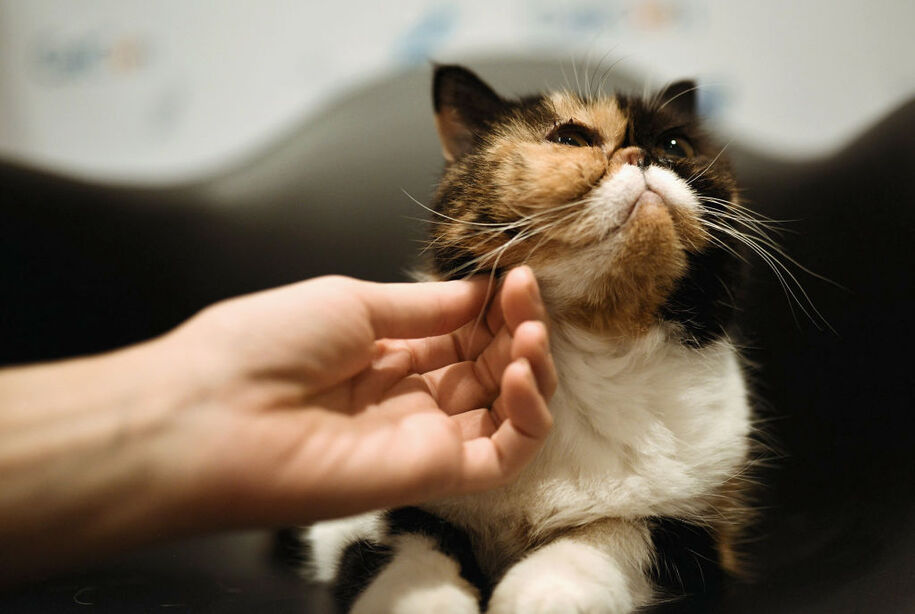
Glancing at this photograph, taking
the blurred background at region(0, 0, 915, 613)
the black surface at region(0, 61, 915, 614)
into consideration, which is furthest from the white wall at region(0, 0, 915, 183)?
the black surface at region(0, 61, 915, 614)

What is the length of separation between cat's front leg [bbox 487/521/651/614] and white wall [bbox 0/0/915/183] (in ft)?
4.15

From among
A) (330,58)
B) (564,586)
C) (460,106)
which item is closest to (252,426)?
(564,586)

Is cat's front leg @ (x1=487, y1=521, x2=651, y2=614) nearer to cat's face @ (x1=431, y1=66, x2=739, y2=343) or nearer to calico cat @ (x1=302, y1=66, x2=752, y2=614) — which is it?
calico cat @ (x1=302, y1=66, x2=752, y2=614)

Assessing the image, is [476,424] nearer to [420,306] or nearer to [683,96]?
[420,306]

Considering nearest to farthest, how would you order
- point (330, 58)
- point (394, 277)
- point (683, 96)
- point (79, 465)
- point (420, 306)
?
1. point (79, 465)
2. point (420, 306)
3. point (683, 96)
4. point (394, 277)
5. point (330, 58)

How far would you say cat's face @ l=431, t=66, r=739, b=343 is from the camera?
2.56 feet

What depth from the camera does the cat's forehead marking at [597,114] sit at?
901 millimetres

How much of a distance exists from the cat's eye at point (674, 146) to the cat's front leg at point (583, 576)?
573 millimetres

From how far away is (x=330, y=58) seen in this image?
1.96 metres

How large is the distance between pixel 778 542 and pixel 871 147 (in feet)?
2.80

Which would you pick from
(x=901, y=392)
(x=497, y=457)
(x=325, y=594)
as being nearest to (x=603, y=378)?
(x=497, y=457)

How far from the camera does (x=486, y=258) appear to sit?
2.75 feet

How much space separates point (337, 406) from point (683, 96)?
926 millimetres

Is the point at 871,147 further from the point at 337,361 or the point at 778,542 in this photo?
the point at 337,361
